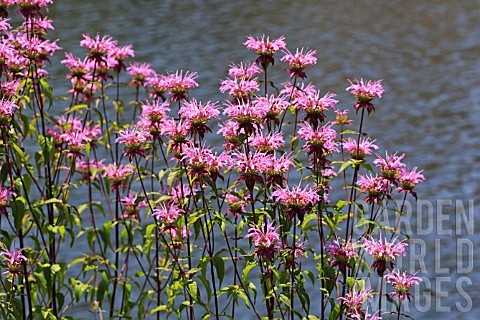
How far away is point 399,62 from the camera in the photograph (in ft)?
36.1

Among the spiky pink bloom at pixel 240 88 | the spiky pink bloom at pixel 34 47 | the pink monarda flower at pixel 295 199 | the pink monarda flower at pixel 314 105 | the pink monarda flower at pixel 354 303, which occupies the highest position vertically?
the spiky pink bloom at pixel 34 47

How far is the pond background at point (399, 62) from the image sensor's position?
5.93 meters

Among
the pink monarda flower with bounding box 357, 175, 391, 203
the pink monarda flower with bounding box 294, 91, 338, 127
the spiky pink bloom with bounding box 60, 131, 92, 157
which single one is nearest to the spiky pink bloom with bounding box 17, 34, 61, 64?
the spiky pink bloom with bounding box 60, 131, 92, 157

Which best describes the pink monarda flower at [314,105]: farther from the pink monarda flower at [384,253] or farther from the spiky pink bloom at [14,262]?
the spiky pink bloom at [14,262]

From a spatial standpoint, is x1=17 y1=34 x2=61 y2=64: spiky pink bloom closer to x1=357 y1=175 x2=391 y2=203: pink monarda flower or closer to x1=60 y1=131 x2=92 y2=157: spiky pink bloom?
x1=60 y1=131 x2=92 y2=157: spiky pink bloom

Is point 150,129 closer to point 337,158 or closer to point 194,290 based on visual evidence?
point 194,290

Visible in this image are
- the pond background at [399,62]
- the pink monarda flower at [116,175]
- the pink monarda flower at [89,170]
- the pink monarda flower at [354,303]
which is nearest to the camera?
the pink monarda flower at [354,303]

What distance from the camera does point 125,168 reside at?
3.65 metres

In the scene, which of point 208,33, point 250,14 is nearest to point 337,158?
point 208,33

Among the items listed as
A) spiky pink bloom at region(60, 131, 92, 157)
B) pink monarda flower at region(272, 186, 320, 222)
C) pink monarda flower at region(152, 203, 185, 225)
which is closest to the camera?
pink monarda flower at region(272, 186, 320, 222)

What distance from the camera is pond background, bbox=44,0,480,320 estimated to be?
593cm

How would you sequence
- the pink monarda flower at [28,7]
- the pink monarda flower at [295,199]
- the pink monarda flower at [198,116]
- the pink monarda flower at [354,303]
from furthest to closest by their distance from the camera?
the pink monarda flower at [28,7]
the pink monarda flower at [354,303]
the pink monarda flower at [198,116]
the pink monarda flower at [295,199]

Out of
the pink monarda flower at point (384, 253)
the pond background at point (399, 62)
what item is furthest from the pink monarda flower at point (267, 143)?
the pond background at point (399, 62)

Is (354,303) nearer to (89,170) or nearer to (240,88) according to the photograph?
(240,88)
